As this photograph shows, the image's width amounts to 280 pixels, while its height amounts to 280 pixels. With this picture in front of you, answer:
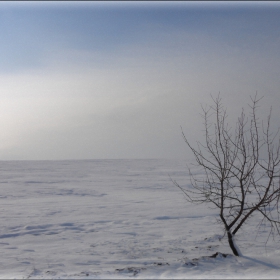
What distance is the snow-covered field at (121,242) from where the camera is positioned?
4816 mm

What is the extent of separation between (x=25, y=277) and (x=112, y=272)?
130cm

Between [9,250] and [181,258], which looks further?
[9,250]

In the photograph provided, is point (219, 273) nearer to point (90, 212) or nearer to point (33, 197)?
point (90, 212)

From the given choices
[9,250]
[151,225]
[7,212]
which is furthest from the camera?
[7,212]

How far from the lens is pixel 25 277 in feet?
14.8

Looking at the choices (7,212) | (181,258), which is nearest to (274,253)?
(181,258)

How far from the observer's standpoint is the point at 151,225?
852 cm

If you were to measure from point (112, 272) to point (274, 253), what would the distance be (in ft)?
10.6

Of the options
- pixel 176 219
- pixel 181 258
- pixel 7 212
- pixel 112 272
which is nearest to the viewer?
pixel 112 272

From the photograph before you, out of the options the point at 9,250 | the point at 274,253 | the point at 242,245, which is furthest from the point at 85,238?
the point at 274,253

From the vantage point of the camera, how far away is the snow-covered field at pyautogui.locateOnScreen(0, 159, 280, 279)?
482cm

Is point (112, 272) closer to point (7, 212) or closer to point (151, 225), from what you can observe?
point (151, 225)

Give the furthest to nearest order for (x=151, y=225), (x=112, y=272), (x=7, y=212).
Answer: (x=7, y=212) → (x=151, y=225) → (x=112, y=272)

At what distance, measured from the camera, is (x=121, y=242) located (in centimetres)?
687
